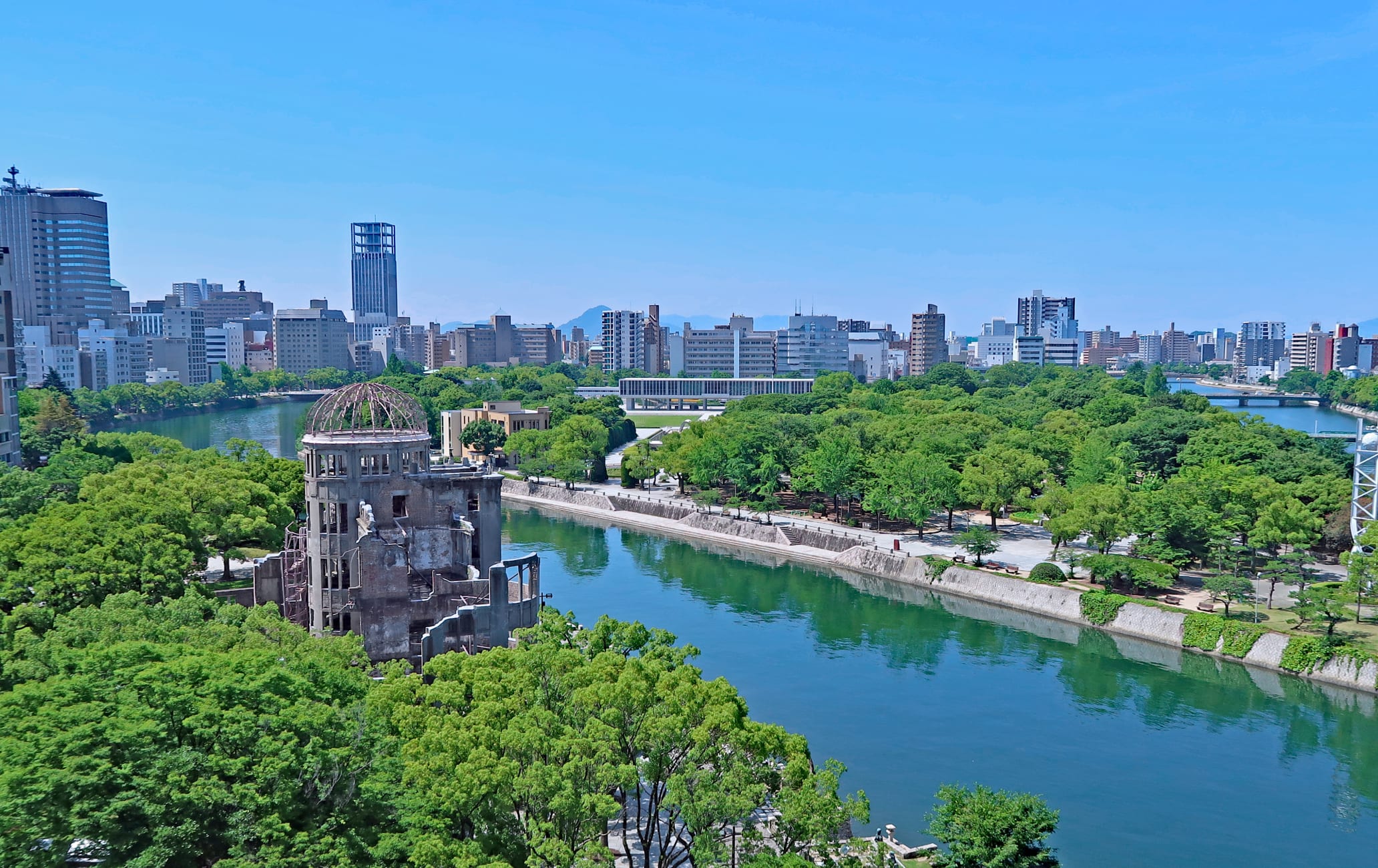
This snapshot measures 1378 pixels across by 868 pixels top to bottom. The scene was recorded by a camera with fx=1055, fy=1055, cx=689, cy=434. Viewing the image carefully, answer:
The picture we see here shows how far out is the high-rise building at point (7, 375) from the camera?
60.4 metres

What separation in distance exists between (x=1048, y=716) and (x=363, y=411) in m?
26.3

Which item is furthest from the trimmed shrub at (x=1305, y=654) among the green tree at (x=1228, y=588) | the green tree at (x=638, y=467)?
the green tree at (x=638, y=467)

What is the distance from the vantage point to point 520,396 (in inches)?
5020

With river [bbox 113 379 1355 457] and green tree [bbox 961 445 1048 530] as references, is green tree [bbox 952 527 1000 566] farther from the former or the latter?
river [bbox 113 379 1355 457]

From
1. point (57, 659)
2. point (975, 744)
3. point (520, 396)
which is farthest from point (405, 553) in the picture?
point (520, 396)

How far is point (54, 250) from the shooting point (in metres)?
194

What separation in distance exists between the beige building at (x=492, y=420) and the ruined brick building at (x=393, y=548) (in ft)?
195

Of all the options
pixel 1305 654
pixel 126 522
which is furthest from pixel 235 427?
pixel 1305 654

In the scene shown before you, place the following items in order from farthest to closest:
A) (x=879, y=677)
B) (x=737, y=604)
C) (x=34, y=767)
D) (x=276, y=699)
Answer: (x=737, y=604) < (x=879, y=677) < (x=276, y=699) < (x=34, y=767)

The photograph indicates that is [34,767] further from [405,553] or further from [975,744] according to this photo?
[975,744]

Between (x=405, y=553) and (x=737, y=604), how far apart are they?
23.7m

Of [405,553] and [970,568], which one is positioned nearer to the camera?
[405,553]

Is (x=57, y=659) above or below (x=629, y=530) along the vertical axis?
above

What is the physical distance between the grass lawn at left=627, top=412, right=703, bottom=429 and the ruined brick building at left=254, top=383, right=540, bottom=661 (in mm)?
95206
